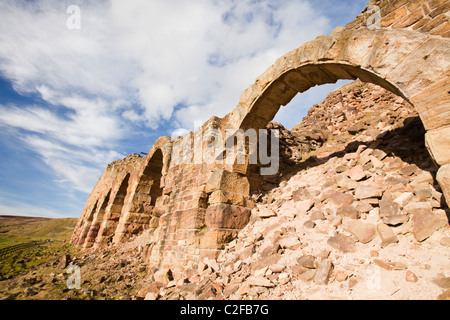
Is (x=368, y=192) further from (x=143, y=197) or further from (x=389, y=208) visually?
(x=143, y=197)

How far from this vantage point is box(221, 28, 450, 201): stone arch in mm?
2012

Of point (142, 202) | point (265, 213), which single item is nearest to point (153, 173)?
point (142, 202)

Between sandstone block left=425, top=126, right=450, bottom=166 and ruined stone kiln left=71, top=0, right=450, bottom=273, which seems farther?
ruined stone kiln left=71, top=0, right=450, bottom=273

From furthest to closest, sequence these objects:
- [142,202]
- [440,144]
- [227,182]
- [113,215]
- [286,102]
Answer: [113,215] < [142,202] < [286,102] < [227,182] < [440,144]

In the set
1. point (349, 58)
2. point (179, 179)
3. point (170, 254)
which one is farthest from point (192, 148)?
point (349, 58)

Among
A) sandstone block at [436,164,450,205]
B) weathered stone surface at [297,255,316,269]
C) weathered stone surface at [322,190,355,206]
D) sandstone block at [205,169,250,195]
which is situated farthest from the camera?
sandstone block at [205,169,250,195]

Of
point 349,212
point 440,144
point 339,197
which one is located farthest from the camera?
point 339,197

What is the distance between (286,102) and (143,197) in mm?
6977

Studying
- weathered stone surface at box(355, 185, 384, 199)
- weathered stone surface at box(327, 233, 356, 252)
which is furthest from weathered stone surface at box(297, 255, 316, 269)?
weathered stone surface at box(355, 185, 384, 199)

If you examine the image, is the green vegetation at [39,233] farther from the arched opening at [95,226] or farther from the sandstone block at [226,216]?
the sandstone block at [226,216]

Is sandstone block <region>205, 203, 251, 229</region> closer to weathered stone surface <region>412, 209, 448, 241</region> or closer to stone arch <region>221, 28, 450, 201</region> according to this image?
stone arch <region>221, 28, 450, 201</region>

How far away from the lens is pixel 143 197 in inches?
349

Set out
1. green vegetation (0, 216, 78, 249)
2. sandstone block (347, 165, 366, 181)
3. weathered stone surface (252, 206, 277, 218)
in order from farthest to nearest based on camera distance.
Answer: green vegetation (0, 216, 78, 249) < weathered stone surface (252, 206, 277, 218) < sandstone block (347, 165, 366, 181)
